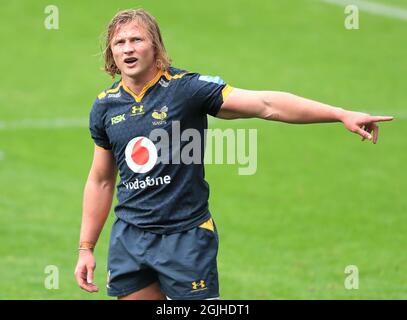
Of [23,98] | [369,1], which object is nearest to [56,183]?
[23,98]

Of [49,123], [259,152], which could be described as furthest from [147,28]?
[49,123]

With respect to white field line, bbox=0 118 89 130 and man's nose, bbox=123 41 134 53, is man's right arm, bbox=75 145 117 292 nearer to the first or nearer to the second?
man's nose, bbox=123 41 134 53

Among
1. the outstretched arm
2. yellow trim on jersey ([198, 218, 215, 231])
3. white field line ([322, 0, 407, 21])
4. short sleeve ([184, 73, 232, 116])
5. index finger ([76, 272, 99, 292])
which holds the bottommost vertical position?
index finger ([76, 272, 99, 292])

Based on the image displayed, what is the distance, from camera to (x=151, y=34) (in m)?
7.24

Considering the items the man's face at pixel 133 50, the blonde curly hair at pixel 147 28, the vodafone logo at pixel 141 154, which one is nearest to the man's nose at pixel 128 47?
the man's face at pixel 133 50

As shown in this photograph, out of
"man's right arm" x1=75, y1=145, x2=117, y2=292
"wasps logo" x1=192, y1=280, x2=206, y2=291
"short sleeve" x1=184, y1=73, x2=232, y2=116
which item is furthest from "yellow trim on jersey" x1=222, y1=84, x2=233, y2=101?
"wasps logo" x1=192, y1=280, x2=206, y2=291

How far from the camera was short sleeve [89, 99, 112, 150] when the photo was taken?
7.30 meters

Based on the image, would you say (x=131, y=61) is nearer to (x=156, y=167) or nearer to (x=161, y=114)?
(x=161, y=114)

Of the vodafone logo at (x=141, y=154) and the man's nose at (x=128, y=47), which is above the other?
the man's nose at (x=128, y=47)

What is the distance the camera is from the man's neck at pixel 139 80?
23.6 ft

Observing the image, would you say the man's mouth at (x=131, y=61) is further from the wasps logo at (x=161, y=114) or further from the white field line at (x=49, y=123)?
the white field line at (x=49, y=123)

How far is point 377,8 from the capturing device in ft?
105

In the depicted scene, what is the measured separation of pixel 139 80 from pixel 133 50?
205 mm
